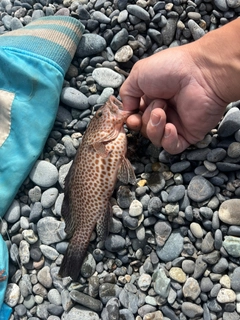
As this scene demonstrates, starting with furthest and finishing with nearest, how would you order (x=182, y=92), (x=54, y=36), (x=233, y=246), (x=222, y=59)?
1. (x=54, y=36)
2. (x=182, y=92)
3. (x=233, y=246)
4. (x=222, y=59)

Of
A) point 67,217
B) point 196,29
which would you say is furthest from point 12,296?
point 196,29

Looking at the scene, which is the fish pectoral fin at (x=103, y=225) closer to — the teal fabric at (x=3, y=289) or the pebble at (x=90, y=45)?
the teal fabric at (x=3, y=289)

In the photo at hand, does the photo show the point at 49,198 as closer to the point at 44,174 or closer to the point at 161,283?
the point at 44,174

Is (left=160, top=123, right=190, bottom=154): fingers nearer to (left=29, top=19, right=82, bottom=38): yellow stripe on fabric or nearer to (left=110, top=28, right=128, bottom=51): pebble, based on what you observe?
(left=110, top=28, right=128, bottom=51): pebble

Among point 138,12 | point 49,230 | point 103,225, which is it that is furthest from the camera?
point 138,12

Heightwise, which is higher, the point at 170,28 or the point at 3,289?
the point at 170,28

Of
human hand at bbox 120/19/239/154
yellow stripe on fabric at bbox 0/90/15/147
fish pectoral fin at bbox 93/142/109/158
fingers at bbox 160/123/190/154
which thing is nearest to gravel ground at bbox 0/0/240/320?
fingers at bbox 160/123/190/154

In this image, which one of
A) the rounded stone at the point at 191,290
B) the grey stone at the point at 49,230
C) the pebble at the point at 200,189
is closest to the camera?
the rounded stone at the point at 191,290

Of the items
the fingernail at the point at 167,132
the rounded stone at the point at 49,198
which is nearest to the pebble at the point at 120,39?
the fingernail at the point at 167,132
